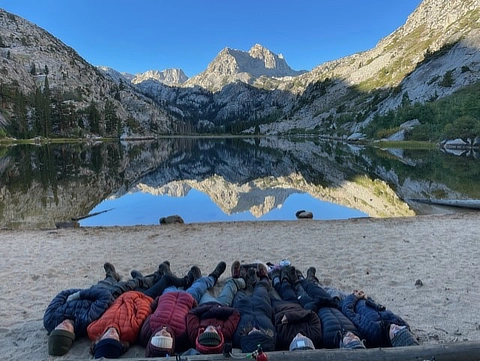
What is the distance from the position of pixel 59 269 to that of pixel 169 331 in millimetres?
7014

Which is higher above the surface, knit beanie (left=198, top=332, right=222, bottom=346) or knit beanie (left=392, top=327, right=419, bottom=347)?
knit beanie (left=198, top=332, right=222, bottom=346)

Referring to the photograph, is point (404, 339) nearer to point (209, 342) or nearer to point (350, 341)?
point (350, 341)

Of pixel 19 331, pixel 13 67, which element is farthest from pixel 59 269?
pixel 13 67

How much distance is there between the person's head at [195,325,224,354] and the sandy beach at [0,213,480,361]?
150 cm

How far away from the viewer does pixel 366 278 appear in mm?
10281

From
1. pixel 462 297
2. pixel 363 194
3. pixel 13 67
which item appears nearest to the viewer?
pixel 462 297

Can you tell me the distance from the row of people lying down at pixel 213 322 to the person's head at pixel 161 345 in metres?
0.01

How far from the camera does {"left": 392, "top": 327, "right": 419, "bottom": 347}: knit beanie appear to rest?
5.77 meters

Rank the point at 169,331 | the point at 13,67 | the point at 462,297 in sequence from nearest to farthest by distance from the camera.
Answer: the point at 169,331 < the point at 462,297 < the point at 13,67

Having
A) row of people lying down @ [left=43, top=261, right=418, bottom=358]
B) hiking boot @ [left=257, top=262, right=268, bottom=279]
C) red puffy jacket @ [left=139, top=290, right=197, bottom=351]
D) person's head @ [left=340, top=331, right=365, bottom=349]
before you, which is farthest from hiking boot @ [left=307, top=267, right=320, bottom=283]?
red puffy jacket @ [left=139, top=290, right=197, bottom=351]

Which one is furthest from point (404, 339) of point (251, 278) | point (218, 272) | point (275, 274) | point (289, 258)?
point (289, 258)

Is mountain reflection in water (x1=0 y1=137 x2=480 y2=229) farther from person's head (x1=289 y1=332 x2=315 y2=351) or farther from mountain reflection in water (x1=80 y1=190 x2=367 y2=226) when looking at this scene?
person's head (x1=289 y1=332 x2=315 y2=351)

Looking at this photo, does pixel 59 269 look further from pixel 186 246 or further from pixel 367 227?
pixel 367 227

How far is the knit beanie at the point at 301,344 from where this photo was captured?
5.62m
